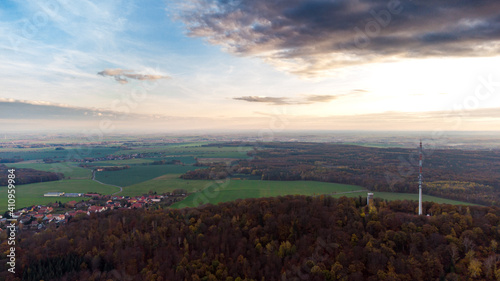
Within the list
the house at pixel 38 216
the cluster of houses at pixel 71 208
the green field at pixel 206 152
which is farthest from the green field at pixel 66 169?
the house at pixel 38 216

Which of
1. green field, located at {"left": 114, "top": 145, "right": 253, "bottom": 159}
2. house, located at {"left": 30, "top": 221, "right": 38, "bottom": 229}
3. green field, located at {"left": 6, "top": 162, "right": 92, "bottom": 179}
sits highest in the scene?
green field, located at {"left": 114, "top": 145, "right": 253, "bottom": 159}

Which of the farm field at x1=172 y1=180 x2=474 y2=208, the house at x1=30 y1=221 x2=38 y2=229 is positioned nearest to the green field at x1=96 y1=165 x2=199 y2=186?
the farm field at x1=172 y1=180 x2=474 y2=208

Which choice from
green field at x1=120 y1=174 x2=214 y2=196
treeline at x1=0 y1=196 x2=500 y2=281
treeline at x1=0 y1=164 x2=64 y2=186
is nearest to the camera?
treeline at x1=0 y1=196 x2=500 y2=281

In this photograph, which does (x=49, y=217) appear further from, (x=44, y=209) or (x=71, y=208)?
(x=71, y=208)

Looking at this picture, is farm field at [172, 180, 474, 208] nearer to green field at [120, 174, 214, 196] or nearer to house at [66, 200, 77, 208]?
green field at [120, 174, 214, 196]

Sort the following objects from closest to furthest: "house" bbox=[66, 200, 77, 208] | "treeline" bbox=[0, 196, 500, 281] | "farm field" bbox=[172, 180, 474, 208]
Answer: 1. "treeline" bbox=[0, 196, 500, 281]
2. "house" bbox=[66, 200, 77, 208]
3. "farm field" bbox=[172, 180, 474, 208]

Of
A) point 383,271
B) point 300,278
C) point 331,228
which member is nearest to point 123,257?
point 300,278

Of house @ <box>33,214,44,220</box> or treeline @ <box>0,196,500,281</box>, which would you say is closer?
treeline @ <box>0,196,500,281</box>

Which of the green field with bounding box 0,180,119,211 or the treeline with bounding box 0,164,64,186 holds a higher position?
the treeline with bounding box 0,164,64,186
